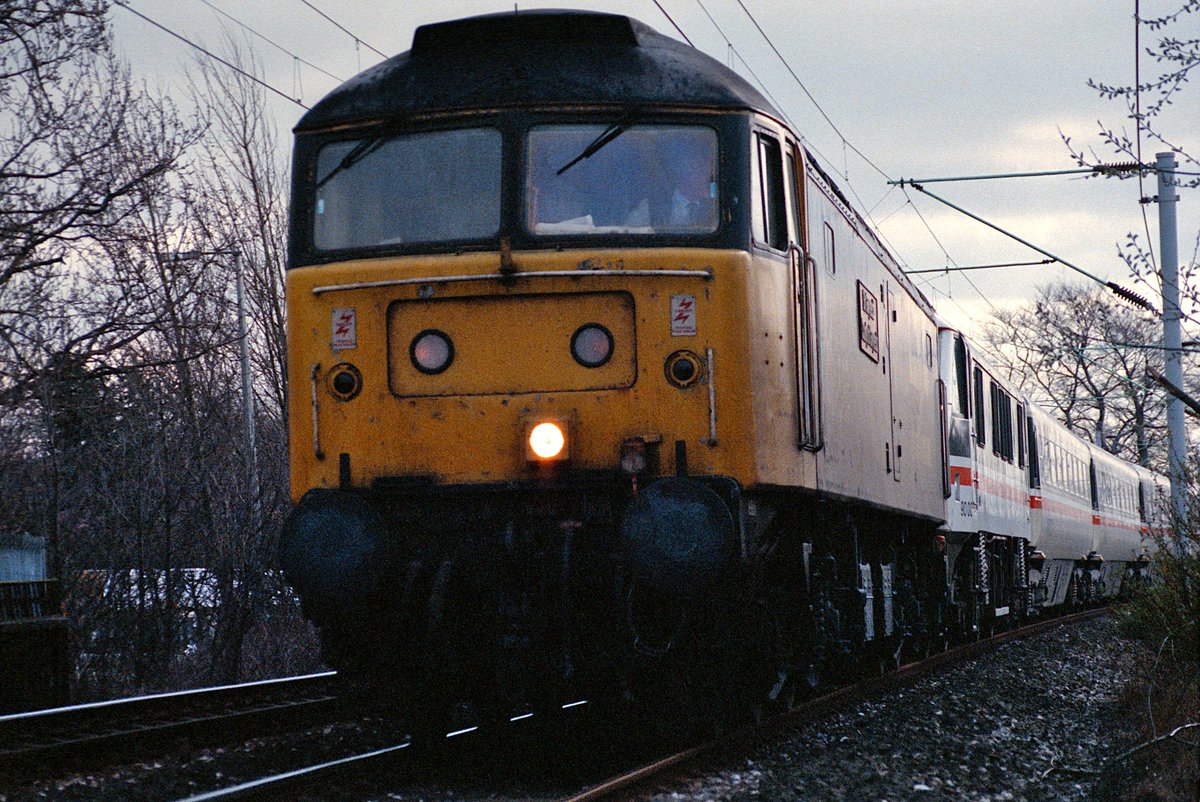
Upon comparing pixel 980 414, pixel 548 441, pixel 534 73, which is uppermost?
pixel 534 73

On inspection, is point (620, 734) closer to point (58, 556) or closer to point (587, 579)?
point (587, 579)

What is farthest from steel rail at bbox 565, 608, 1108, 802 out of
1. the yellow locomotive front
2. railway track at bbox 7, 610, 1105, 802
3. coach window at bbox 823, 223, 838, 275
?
coach window at bbox 823, 223, 838, 275

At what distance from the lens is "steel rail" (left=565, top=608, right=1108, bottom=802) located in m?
6.16

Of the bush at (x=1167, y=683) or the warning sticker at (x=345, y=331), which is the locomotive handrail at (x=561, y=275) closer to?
the warning sticker at (x=345, y=331)

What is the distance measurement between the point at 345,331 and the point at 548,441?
1.13 m

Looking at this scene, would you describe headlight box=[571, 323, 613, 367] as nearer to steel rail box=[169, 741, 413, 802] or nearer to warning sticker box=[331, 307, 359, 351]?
warning sticker box=[331, 307, 359, 351]

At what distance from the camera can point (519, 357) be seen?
6.79 meters

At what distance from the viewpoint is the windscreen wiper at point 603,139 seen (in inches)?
273

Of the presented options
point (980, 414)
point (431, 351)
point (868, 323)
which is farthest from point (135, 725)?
point (980, 414)

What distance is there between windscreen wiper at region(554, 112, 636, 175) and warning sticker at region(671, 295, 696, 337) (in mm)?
816

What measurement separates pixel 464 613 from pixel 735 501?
1.37 m

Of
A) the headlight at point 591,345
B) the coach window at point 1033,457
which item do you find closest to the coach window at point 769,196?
the headlight at point 591,345

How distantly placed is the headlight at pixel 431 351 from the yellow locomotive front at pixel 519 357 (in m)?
0.01

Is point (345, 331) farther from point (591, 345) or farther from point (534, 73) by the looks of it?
point (534, 73)
